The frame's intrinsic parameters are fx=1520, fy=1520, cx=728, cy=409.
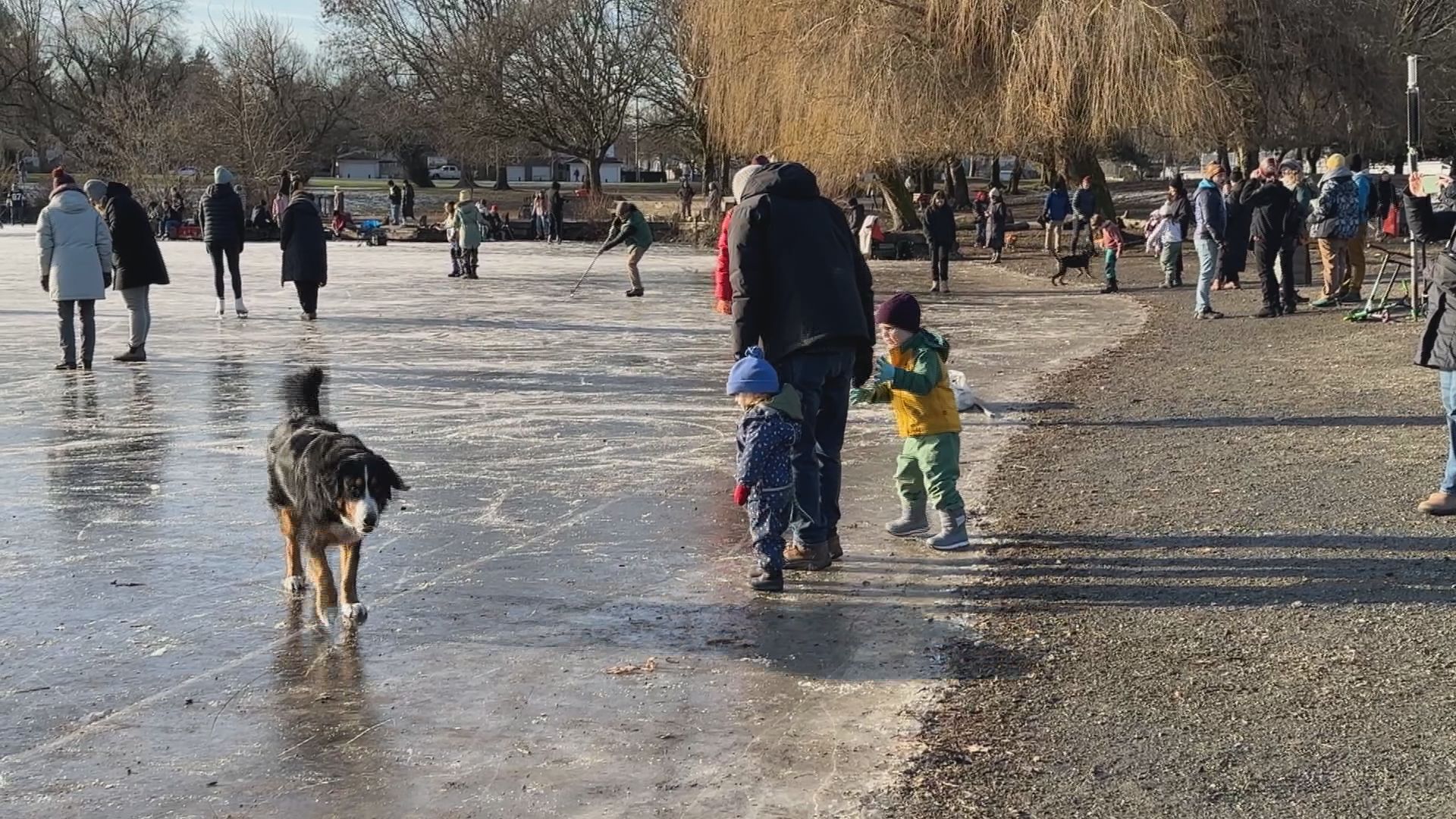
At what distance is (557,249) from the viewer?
39406mm

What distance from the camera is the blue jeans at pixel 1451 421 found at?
7201 millimetres

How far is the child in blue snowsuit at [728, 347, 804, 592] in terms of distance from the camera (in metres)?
6.21

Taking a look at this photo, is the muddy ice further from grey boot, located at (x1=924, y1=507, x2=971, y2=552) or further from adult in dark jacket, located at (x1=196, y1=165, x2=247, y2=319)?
adult in dark jacket, located at (x1=196, y1=165, x2=247, y2=319)

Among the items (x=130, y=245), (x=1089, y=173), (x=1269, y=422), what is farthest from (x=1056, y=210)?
(x=1269, y=422)

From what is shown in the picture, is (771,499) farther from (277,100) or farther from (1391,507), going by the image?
(277,100)

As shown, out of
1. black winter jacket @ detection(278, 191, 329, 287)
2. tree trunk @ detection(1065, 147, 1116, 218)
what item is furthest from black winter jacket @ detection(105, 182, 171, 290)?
tree trunk @ detection(1065, 147, 1116, 218)

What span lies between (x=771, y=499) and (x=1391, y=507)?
3266 mm

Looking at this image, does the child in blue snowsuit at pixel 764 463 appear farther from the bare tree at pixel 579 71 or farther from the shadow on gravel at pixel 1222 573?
the bare tree at pixel 579 71

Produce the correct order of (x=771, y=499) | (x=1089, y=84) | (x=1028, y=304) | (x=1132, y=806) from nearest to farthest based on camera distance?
(x=1132, y=806) < (x=771, y=499) < (x=1028, y=304) < (x=1089, y=84)

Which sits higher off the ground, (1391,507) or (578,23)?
(578,23)

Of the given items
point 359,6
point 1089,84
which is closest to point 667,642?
point 1089,84

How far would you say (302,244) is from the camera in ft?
60.2

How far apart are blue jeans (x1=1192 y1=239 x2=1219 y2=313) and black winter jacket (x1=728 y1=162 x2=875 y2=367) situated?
1283 cm

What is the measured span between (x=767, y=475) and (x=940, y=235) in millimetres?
17547
